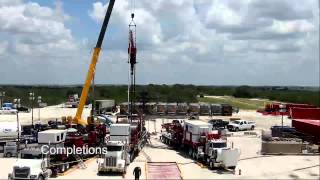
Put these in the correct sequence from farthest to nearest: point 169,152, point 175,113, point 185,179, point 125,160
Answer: point 175,113, point 169,152, point 125,160, point 185,179

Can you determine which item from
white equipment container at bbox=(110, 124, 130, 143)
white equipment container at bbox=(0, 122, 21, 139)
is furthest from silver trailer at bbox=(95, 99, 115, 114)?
white equipment container at bbox=(110, 124, 130, 143)

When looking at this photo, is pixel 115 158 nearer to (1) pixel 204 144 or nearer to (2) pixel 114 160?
(2) pixel 114 160

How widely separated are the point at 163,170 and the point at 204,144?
5395 millimetres

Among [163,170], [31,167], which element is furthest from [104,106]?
[31,167]

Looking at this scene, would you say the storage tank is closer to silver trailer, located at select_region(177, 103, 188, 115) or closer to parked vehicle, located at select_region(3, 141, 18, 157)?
parked vehicle, located at select_region(3, 141, 18, 157)

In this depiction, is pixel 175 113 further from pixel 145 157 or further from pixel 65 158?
pixel 65 158

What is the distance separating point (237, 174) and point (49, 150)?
44.5 ft

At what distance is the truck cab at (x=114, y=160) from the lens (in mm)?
34594

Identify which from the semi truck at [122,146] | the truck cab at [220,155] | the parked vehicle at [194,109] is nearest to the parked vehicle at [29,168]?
the semi truck at [122,146]

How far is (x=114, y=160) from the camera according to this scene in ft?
114

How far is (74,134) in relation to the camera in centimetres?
4047

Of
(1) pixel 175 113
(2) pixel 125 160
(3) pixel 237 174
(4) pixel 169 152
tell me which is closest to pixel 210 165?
(3) pixel 237 174

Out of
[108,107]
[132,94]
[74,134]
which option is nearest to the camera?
[74,134]

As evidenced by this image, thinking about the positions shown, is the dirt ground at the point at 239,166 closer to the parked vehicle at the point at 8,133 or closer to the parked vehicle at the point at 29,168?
the parked vehicle at the point at 29,168
